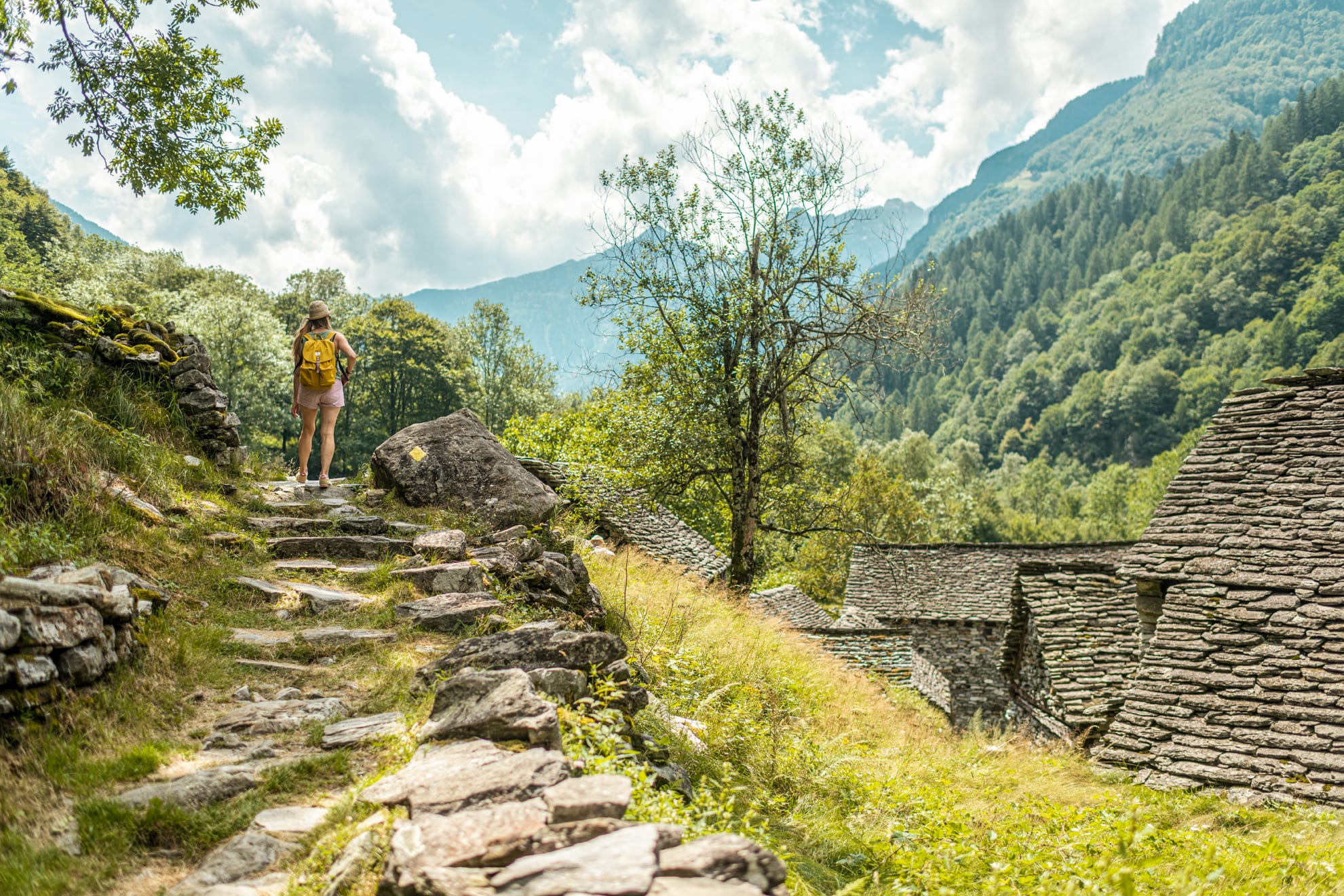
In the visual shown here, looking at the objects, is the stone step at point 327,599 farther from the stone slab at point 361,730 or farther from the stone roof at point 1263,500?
the stone roof at point 1263,500

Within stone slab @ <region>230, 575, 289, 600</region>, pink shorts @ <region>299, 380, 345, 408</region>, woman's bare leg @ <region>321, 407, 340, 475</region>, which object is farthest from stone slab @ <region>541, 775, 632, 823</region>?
woman's bare leg @ <region>321, 407, 340, 475</region>

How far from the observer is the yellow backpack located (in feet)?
33.0

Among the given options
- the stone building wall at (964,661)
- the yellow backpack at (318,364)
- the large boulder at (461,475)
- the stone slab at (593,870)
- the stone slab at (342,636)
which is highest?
the yellow backpack at (318,364)

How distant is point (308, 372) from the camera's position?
397 inches

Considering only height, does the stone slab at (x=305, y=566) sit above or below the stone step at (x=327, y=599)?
above

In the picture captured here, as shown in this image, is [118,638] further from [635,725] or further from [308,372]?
[308,372]

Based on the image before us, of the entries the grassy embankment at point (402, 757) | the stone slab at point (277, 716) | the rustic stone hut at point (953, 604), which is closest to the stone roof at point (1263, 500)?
the grassy embankment at point (402, 757)

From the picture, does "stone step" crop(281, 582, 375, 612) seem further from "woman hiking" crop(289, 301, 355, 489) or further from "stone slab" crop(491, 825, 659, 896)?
"stone slab" crop(491, 825, 659, 896)

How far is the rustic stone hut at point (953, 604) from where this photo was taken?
997 inches


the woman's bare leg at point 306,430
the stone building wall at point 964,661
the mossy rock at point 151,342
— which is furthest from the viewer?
the stone building wall at point 964,661

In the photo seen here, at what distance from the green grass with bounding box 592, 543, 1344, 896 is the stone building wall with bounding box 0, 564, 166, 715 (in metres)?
3.32

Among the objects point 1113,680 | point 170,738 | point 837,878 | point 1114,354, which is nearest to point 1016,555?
point 1113,680

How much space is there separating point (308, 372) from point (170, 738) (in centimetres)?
707

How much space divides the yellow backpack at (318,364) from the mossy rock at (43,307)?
2.43m
